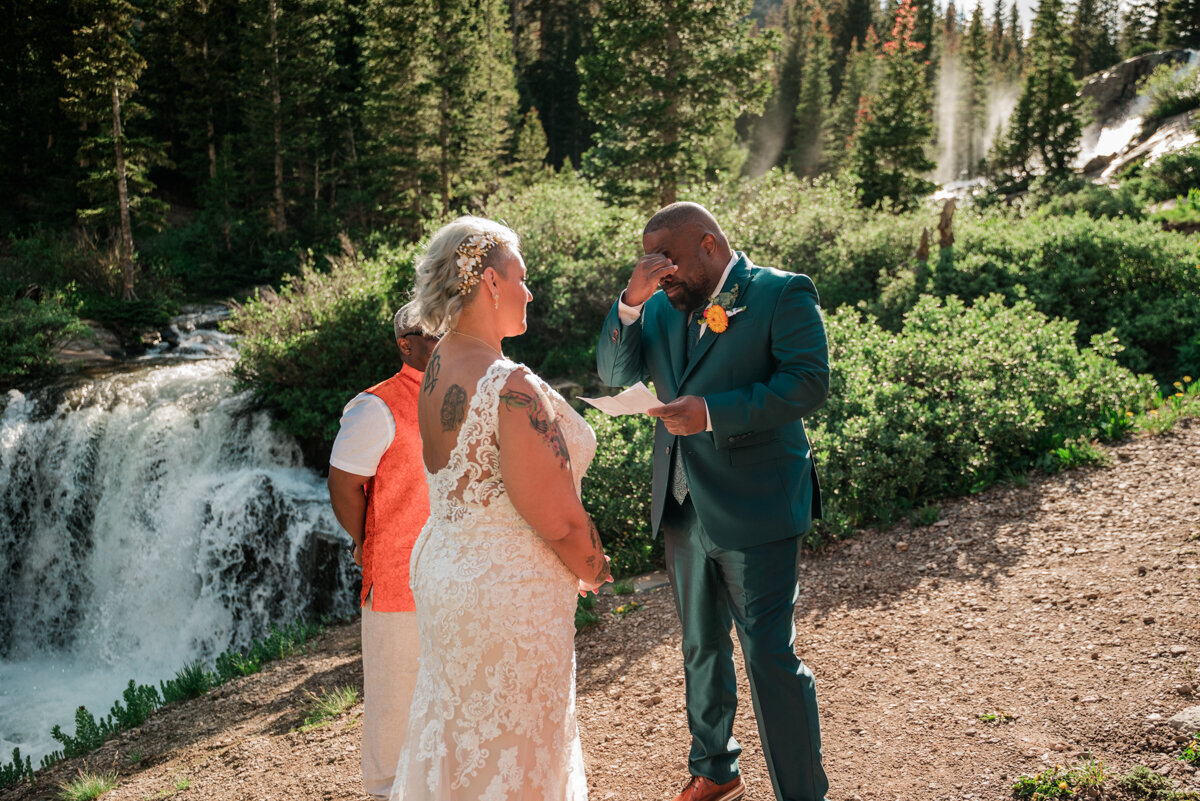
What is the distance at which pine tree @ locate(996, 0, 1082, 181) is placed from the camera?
2453 cm

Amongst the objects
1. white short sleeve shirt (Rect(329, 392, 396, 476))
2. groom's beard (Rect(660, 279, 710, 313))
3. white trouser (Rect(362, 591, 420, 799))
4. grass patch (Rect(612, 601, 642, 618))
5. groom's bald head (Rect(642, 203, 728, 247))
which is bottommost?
grass patch (Rect(612, 601, 642, 618))

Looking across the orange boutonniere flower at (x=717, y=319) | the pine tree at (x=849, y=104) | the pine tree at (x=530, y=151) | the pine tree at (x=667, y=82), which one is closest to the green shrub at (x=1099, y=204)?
the pine tree at (x=667, y=82)

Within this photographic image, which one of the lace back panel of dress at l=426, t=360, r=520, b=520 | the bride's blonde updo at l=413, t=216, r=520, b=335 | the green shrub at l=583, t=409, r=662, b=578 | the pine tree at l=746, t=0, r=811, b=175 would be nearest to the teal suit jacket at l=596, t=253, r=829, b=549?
the lace back panel of dress at l=426, t=360, r=520, b=520

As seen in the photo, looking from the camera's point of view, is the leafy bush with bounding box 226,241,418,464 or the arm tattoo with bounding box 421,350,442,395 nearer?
the arm tattoo with bounding box 421,350,442,395

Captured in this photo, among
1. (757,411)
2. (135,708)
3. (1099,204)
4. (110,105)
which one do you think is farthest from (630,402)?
(110,105)

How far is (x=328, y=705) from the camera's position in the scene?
512 cm

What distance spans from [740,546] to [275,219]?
28054mm

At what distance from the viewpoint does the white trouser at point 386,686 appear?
349 centimetres

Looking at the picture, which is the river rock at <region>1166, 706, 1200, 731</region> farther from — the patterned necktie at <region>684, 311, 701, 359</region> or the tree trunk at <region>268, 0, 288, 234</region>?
the tree trunk at <region>268, 0, 288, 234</region>

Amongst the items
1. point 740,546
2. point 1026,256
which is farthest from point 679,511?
point 1026,256

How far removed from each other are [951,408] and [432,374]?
5.80m

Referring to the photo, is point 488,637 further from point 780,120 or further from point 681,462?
point 780,120

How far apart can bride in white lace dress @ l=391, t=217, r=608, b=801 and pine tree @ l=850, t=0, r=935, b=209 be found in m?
23.4

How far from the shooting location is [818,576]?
228 inches
